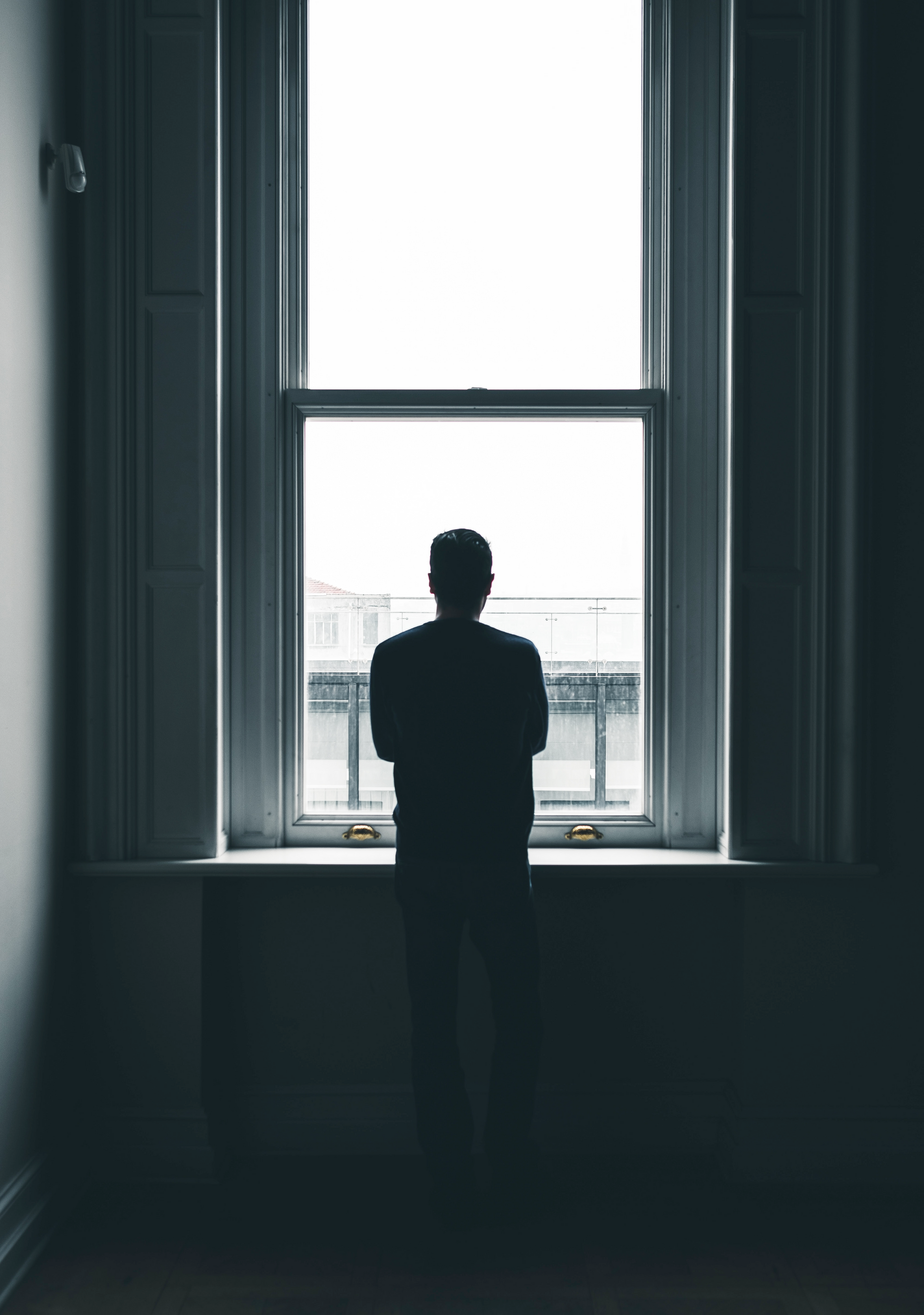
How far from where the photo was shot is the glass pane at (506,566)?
8.42ft

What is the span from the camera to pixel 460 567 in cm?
207

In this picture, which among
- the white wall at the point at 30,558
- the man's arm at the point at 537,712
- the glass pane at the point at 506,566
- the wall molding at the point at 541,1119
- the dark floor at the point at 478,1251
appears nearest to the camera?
the dark floor at the point at 478,1251

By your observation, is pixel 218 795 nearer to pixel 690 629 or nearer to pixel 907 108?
pixel 690 629

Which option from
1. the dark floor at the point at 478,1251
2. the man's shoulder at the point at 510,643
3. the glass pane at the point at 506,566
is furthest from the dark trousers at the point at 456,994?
the glass pane at the point at 506,566

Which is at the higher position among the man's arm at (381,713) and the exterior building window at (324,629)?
the exterior building window at (324,629)

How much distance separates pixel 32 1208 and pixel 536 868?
1.37 metres

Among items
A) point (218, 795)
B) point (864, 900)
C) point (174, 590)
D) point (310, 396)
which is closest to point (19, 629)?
point (174, 590)

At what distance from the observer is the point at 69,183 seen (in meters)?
2.19

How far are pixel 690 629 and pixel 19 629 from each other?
1.70 m

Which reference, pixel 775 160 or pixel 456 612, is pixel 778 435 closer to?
pixel 775 160

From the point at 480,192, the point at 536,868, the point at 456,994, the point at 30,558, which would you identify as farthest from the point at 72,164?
the point at 456,994

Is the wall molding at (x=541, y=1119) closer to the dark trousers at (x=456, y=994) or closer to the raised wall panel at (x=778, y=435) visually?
the dark trousers at (x=456, y=994)

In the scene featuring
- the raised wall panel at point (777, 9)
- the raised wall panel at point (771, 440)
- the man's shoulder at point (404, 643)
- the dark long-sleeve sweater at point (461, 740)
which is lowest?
the dark long-sleeve sweater at point (461, 740)

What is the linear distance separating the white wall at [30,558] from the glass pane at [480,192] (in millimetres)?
688
